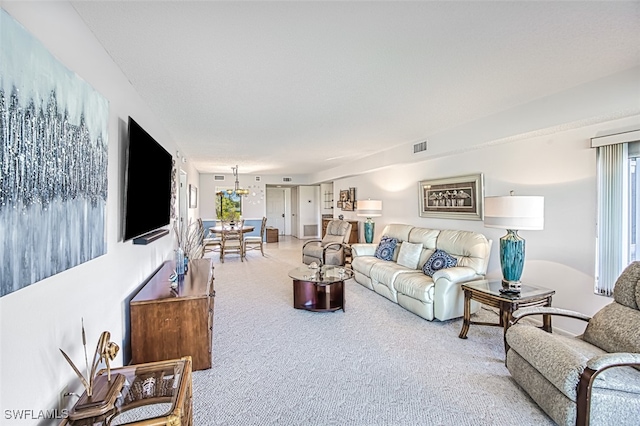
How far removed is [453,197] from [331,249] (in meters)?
2.97

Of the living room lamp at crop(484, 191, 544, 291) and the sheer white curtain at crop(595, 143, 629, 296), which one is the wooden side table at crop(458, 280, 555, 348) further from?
the sheer white curtain at crop(595, 143, 629, 296)

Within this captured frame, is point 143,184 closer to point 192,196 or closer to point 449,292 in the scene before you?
point 449,292

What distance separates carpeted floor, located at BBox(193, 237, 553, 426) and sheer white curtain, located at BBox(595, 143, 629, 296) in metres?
1.16

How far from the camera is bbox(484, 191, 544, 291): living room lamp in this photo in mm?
2766

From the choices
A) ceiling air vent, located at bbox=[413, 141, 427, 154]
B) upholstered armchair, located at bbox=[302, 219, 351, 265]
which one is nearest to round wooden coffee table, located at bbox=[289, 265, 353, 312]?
upholstered armchair, located at bbox=[302, 219, 351, 265]

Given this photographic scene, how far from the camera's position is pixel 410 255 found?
463 cm

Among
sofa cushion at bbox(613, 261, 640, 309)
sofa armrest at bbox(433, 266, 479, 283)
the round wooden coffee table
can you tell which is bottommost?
the round wooden coffee table

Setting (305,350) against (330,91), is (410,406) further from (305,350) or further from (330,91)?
(330,91)

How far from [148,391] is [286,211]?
11423 millimetres

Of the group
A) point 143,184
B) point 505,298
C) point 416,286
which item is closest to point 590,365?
point 505,298

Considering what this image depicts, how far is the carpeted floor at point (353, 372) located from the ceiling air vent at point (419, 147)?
2410mm

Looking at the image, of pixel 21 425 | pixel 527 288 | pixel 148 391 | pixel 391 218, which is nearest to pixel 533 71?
pixel 527 288

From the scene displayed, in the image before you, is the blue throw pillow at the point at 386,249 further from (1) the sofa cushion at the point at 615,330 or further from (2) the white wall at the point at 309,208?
(2) the white wall at the point at 309,208

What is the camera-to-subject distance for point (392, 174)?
6.20 m
